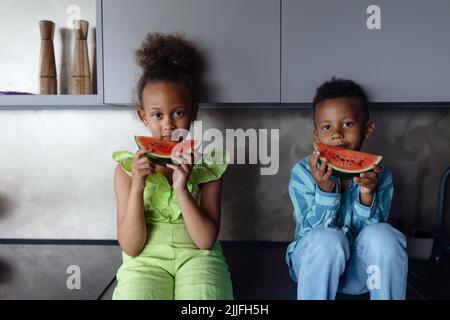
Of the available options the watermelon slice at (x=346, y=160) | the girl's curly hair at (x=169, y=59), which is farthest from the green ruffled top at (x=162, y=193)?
the watermelon slice at (x=346, y=160)

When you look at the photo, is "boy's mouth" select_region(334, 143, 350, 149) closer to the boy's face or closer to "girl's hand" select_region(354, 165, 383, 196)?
the boy's face

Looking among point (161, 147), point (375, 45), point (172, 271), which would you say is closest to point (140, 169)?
point (161, 147)

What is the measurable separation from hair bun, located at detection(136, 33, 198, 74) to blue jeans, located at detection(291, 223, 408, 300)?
0.62 meters

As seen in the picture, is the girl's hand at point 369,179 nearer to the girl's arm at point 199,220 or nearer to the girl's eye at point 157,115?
the girl's arm at point 199,220

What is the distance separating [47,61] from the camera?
5.01 ft

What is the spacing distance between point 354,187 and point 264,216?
18.8 inches

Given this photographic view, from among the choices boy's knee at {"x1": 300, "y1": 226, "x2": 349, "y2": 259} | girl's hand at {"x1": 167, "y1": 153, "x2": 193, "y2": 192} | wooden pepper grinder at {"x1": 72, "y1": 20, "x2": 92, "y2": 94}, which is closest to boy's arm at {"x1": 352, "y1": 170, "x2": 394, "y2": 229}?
boy's knee at {"x1": 300, "y1": 226, "x2": 349, "y2": 259}

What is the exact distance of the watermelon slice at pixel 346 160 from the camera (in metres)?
1.18

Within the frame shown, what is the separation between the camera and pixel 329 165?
1.19m

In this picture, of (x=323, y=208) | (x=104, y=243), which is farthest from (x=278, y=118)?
(x=104, y=243)

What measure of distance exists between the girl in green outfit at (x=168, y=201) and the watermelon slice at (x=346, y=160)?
0.34 m

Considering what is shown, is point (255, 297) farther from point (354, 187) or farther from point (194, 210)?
point (354, 187)

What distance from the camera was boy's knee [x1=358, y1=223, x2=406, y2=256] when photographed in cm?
108

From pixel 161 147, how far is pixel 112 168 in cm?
58
